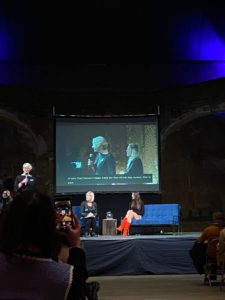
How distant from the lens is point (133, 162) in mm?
11438

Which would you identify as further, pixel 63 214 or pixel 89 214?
pixel 89 214

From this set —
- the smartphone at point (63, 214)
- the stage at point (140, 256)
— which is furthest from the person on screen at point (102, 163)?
the smartphone at point (63, 214)

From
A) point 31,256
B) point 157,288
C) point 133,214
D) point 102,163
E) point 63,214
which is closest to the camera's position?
point 31,256

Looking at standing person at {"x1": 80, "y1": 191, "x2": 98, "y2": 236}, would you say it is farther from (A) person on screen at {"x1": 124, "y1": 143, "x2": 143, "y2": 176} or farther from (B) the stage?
(A) person on screen at {"x1": 124, "y1": 143, "x2": 143, "y2": 176}

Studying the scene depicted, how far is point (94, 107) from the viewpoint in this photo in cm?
1213

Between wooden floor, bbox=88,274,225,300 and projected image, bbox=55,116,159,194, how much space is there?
375cm

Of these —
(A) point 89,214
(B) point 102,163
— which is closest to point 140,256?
(A) point 89,214

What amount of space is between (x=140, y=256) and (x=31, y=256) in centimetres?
721

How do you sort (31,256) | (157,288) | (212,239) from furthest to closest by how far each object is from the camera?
(212,239)
(157,288)
(31,256)

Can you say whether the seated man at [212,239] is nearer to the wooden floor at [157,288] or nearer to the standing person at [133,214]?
the wooden floor at [157,288]

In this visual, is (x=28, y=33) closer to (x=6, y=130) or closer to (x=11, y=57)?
(x=11, y=57)

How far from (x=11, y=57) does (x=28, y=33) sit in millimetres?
766

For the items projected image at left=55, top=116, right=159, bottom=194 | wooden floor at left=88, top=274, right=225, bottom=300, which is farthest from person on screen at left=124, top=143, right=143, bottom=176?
wooden floor at left=88, top=274, right=225, bottom=300

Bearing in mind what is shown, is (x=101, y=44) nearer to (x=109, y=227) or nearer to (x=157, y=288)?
(x=109, y=227)
